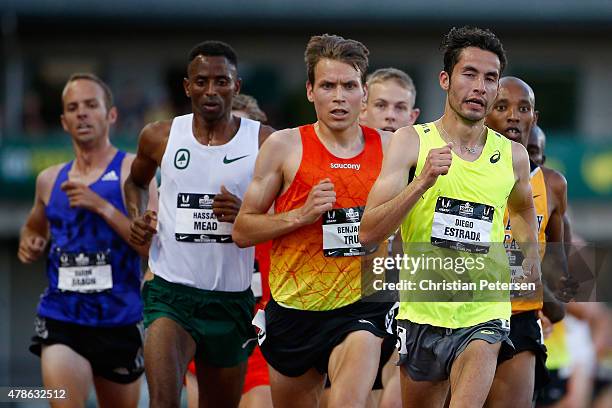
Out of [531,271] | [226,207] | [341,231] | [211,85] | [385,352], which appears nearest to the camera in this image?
[341,231]

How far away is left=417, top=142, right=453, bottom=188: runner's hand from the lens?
6.18 m

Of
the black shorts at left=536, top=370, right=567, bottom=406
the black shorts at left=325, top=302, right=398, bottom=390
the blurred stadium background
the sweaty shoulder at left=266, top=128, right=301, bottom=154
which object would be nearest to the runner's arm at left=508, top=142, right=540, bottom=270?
the sweaty shoulder at left=266, top=128, right=301, bottom=154

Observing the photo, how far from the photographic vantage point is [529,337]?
7559 millimetres

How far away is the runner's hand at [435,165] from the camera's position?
6.18 m

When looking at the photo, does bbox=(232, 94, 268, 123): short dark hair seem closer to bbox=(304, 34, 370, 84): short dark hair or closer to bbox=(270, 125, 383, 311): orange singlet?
bbox=(304, 34, 370, 84): short dark hair

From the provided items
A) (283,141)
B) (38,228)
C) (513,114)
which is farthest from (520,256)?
(38,228)

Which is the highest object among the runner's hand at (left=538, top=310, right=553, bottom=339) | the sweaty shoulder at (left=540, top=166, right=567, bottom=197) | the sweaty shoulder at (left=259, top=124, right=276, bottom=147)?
the sweaty shoulder at (left=259, top=124, right=276, bottom=147)

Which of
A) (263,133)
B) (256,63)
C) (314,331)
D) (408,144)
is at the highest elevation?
(256,63)

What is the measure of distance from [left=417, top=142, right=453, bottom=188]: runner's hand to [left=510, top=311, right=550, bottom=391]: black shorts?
170 cm

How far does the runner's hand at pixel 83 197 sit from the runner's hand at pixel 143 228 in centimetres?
76

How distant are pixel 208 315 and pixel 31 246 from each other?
1.94 metres

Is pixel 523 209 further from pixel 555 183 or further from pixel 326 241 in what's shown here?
pixel 555 183
